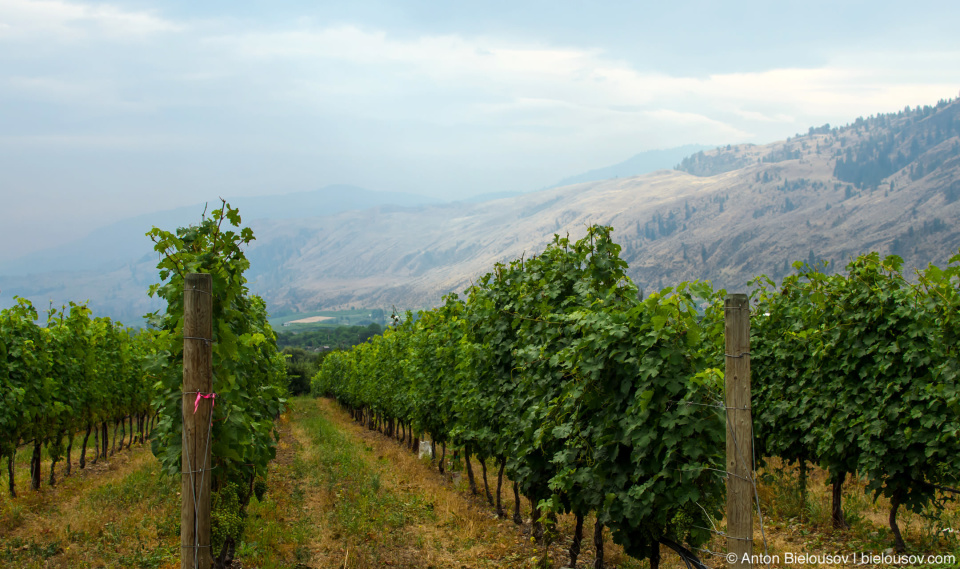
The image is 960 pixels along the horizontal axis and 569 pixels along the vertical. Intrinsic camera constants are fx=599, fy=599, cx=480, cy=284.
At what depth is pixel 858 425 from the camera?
903 centimetres

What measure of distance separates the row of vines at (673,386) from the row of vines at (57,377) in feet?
17.2

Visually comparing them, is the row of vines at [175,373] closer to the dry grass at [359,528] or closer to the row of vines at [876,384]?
the dry grass at [359,528]

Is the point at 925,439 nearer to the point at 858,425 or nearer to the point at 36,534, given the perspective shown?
the point at 858,425

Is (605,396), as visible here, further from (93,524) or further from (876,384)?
(93,524)

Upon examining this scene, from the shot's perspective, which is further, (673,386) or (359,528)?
(359,528)

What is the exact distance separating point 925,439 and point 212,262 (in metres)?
9.10

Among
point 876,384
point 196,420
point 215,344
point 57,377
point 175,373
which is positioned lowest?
point 57,377

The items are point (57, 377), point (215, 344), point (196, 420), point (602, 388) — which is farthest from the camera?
point (57, 377)

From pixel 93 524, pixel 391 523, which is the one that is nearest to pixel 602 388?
pixel 391 523

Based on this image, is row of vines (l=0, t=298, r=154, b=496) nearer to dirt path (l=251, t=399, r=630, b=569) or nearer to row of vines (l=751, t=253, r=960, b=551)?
dirt path (l=251, t=399, r=630, b=569)

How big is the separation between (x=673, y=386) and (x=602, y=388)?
1009 mm

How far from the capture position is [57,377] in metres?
13.9

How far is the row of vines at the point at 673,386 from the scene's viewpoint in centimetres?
551

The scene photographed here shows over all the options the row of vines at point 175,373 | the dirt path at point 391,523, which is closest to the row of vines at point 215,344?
the row of vines at point 175,373
